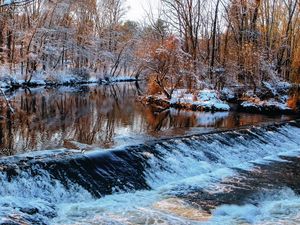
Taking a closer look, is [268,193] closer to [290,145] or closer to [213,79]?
[290,145]

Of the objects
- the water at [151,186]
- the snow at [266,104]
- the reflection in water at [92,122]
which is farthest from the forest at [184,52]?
the water at [151,186]

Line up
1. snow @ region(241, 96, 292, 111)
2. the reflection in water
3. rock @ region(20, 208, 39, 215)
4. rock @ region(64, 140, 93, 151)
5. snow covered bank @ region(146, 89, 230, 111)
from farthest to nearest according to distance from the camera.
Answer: snow covered bank @ region(146, 89, 230, 111) → snow @ region(241, 96, 292, 111) → the reflection in water → rock @ region(64, 140, 93, 151) → rock @ region(20, 208, 39, 215)

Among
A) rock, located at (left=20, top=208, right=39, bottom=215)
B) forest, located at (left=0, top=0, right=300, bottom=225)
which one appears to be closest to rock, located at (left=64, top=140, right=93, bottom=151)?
forest, located at (left=0, top=0, right=300, bottom=225)

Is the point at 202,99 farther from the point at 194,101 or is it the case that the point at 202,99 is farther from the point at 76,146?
the point at 76,146

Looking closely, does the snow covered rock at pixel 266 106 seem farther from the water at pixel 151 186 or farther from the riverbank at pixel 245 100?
the water at pixel 151 186

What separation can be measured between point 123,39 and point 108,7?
5068 millimetres

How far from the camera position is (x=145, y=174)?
30.5 feet

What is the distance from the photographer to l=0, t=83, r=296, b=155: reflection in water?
452 inches

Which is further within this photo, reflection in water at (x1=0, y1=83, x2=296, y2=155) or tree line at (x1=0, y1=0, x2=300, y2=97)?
tree line at (x1=0, y1=0, x2=300, y2=97)

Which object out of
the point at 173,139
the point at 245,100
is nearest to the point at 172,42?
the point at 245,100

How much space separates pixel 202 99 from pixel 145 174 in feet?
41.8

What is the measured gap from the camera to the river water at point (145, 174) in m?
7.21

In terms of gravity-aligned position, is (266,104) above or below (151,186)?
above

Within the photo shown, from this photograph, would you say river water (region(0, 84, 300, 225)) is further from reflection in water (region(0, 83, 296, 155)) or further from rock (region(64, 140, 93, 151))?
rock (region(64, 140, 93, 151))
